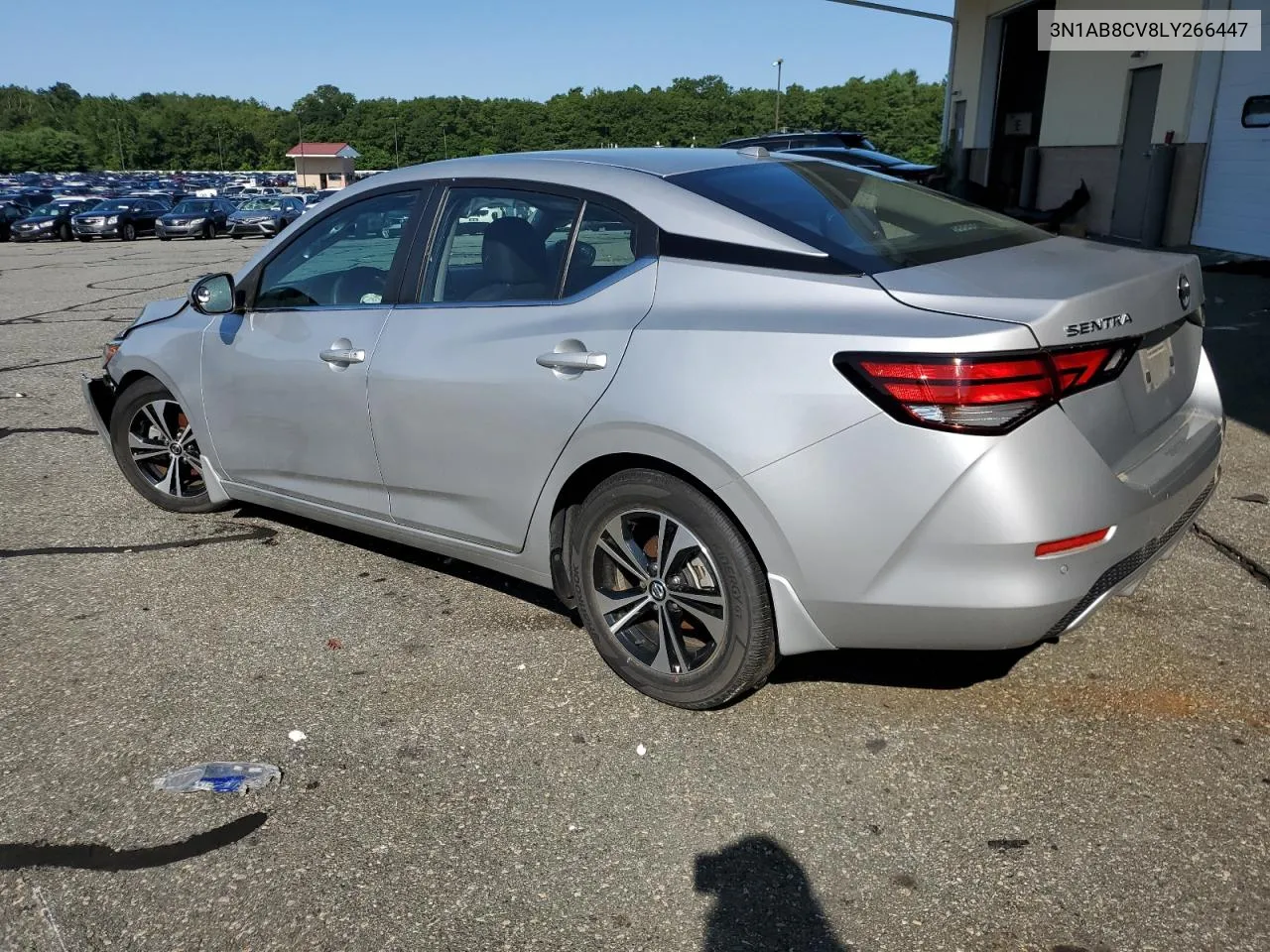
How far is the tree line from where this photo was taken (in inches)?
4176

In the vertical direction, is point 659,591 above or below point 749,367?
below

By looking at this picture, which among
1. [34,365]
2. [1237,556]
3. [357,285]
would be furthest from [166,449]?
[34,365]

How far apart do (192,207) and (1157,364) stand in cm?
3591

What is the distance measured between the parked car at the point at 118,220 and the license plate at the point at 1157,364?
35.9 metres

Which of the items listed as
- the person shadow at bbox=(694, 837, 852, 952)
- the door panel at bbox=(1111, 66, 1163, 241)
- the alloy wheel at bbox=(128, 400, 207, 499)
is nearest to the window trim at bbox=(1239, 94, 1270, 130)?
the door panel at bbox=(1111, 66, 1163, 241)

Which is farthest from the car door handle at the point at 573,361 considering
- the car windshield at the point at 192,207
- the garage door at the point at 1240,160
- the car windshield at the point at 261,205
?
the car windshield at the point at 261,205

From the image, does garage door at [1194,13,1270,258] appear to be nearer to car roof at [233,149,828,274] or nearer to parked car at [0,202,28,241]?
car roof at [233,149,828,274]

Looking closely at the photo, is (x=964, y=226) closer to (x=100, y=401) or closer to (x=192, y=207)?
(x=100, y=401)

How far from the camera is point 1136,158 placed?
16.5 m

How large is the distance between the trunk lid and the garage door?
1182 centimetres

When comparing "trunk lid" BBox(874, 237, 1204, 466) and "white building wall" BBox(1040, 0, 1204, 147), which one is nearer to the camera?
"trunk lid" BBox(874, 237, 1204, 466)

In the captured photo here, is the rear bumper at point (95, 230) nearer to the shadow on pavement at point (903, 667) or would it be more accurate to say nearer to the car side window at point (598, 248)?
the car side window at point (598, 248)

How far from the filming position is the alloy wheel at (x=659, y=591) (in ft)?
10.1

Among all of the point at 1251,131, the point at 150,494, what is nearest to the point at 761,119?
the point at 1251,131
